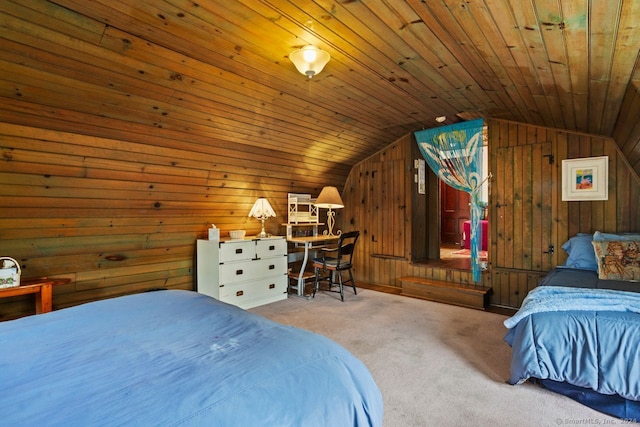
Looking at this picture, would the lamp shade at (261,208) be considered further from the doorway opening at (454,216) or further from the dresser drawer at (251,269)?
the doorway opening at (454,216)

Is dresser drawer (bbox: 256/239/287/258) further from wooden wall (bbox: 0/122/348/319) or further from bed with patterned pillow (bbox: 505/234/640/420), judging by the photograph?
bed with patterned pillow (bbox: 505/234/640/420)

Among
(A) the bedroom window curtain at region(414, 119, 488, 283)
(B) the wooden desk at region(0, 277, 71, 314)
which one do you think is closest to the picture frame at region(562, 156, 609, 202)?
(A) the bedroom window curtain at region(414, 119, 488, 283)

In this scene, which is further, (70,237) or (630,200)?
(630,200)

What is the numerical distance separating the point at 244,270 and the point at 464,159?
10.5 ft

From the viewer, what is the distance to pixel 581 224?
12.0ft

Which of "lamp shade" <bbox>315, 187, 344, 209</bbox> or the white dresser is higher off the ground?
"lamp shade" <bbox>315, 187, 344, 209</bbox>

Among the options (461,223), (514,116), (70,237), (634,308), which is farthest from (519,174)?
(70,237)

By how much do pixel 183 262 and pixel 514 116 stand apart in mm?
4221

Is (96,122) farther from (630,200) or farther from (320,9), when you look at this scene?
(630,200)

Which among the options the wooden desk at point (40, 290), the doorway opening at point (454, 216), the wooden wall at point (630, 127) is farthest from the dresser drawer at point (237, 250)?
the doorway opening at point (454, 216)

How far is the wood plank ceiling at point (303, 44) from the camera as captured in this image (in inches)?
69.7

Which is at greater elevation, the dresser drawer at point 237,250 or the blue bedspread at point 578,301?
the dresser drawer at point 237,250

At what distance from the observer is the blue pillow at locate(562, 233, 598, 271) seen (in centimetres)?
330

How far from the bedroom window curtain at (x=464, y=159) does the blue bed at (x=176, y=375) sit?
142 inches
